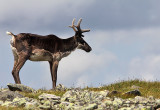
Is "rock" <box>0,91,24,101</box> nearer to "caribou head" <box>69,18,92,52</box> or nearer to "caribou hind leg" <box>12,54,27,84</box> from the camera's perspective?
"caribou hind leg" <box>12,54,27,84</box>

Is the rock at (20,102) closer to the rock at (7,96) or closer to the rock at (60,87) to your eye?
the rock at (7,96)

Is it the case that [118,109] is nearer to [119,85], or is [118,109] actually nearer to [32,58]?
[32,58]

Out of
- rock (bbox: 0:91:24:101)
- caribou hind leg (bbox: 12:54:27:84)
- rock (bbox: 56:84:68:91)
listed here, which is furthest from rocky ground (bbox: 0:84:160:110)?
caribou hind leg (bbox: 12:54:27:84)

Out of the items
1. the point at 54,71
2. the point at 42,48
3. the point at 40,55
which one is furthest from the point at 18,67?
the point at 54,71

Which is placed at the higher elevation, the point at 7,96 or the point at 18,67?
the point at 18,67

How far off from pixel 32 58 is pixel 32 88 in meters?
2.59

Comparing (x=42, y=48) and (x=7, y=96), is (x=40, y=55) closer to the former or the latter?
(x=42, y=48)

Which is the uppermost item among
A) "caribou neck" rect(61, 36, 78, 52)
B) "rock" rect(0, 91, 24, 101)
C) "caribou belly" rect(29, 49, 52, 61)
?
"caribou neck" rect(61, 36, 78, 52)

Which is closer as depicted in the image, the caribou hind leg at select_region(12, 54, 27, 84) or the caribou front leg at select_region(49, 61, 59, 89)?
the caribou hind leg at select_region(12, 54, 27, 84)

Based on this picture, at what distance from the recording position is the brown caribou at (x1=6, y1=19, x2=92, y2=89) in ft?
59.2

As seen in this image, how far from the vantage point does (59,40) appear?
64.9 feet

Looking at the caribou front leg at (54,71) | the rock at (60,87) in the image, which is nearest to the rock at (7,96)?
the rock at (60,87)

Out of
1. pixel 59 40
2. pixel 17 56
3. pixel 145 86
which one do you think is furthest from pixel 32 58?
pixel 145 86

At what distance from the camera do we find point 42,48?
61.1 feet
